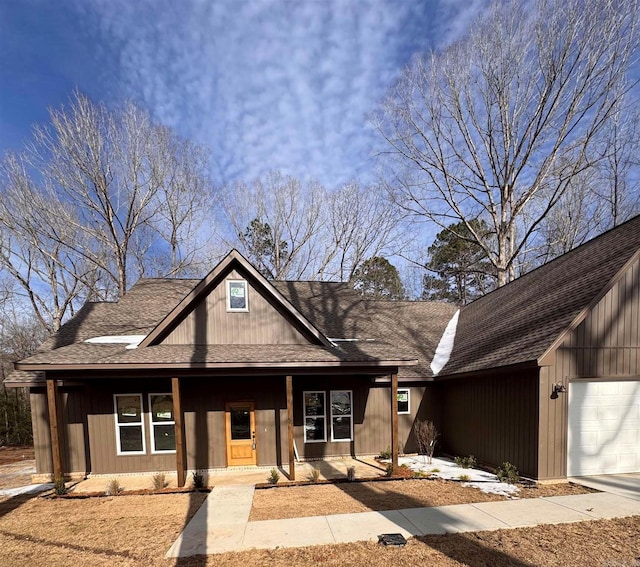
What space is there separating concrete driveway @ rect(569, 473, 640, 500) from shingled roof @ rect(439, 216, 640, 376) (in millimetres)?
2908

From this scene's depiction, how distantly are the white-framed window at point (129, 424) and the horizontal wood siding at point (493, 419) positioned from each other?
9512 millimetres

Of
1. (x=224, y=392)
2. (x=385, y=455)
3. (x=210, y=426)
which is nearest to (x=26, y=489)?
(x=210, y=426)

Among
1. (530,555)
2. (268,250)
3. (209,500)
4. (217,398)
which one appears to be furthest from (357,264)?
(530,555)

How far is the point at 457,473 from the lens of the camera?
9375 millimetres

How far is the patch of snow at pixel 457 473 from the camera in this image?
25.7 ft

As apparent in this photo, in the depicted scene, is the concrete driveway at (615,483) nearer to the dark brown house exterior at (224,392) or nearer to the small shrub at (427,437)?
the small shrub at (427,437)

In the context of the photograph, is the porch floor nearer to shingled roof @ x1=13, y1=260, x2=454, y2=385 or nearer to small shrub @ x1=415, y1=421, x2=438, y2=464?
small shrub @ x1=415, y1=421, x2=438, y2=464

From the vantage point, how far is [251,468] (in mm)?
10430

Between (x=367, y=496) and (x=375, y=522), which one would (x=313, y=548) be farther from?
(x=367, y=496)

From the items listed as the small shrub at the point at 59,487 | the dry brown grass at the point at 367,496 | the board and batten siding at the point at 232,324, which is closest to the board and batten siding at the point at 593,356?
the dry brown grass at the point at 367,496

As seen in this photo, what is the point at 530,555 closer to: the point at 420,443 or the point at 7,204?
the point at 420,443

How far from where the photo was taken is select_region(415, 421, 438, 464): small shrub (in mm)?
11406

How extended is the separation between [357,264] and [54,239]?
64.0 ft

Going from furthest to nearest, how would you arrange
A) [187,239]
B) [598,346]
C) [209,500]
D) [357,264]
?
[357,264], [187,239], [598,346], [209,500]
